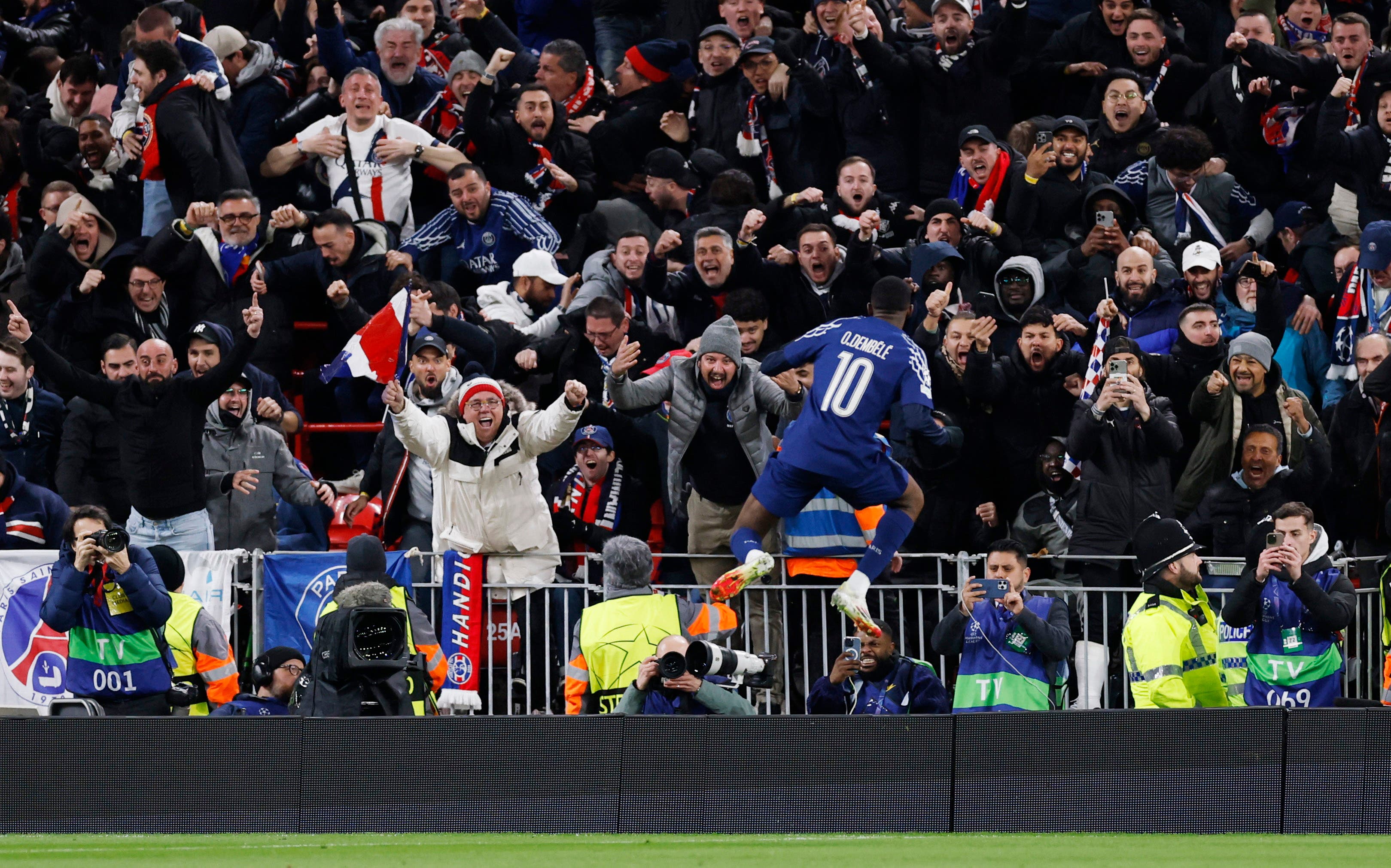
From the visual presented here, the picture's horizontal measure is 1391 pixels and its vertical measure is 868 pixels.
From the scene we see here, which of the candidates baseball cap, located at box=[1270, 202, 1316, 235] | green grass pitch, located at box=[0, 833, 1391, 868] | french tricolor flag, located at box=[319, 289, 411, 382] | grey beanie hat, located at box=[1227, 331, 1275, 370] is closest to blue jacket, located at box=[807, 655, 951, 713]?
green grass pitch, located at box=[0, 833, 1391, 868]

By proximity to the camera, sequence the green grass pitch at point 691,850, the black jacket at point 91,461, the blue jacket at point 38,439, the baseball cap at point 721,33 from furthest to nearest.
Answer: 1. the baseball cap at point 721,33
2. the blue jacket at point 38,439
3. the black jacket at point 91,461
4. the green grass pitch at point 691,850

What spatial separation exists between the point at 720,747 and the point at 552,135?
7.26 metres

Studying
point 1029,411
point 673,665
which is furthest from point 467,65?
point 673,665

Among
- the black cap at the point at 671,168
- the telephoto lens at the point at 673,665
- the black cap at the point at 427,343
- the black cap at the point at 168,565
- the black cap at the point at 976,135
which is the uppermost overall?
the black cap at the point at 976,135

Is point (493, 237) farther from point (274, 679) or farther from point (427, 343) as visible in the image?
point (274, 679)

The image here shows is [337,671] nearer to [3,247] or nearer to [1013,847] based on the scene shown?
[1013,847]

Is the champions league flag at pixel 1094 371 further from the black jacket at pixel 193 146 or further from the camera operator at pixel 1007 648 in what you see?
the black jacket at pixel 193 146

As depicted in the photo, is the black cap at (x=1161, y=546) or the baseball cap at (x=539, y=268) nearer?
the black cap at (x=1161, y=546)

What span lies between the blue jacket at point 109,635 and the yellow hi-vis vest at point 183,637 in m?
0.39

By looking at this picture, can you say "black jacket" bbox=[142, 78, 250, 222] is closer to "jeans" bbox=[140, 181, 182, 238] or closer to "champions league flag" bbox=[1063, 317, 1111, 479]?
"jeans" bbox=[140, 181, 182, 238]

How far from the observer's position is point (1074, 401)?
12906 mm

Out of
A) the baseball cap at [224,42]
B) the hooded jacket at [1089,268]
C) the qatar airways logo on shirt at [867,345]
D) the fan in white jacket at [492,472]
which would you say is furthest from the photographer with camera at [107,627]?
the hooded jacket at [1089,268]

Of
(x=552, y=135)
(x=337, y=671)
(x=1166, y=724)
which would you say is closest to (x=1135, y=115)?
(x=552, y=135)

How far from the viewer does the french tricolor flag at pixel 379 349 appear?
12383 millimetres
